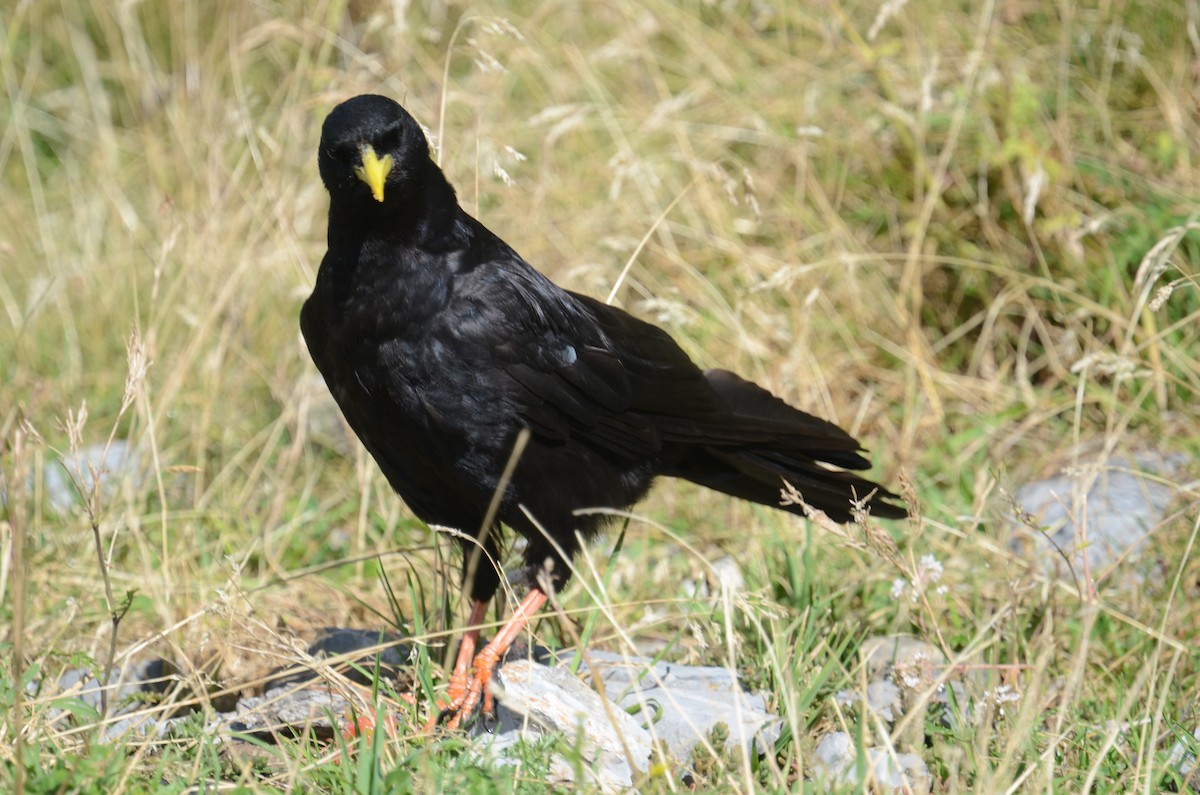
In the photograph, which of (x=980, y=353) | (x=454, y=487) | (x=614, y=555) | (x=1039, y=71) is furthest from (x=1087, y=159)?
(x=454, y=487)

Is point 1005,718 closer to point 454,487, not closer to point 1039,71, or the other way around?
point 454,487

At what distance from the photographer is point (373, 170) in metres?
3.05

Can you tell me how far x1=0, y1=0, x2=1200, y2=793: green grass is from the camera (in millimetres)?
3691

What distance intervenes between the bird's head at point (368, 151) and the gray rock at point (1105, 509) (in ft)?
7.21

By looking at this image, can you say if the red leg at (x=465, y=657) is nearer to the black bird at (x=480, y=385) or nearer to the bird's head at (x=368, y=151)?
the black bird at (x=480, y=385)

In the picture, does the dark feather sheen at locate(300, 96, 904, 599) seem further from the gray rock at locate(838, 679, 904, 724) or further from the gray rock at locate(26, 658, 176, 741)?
the gray rock at locate(26, 658, 176, 741)

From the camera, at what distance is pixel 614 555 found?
345 cm

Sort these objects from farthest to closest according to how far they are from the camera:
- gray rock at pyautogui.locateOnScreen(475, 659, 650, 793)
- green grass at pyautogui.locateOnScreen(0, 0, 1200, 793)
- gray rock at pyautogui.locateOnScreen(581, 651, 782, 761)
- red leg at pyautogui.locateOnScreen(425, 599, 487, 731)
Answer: green grass at pyautogui.locateOnScreen(0, 0, 1200, 793)
red leg at pyautogui.locateOnScreen(425, 599, 487, 731)
gray rock at pyautogui.locateOnScreen(581, 651, 782, 761)
gray rock at pyautogui.locateOnScreen(475, 659, 650, 793)

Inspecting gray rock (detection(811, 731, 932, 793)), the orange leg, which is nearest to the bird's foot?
the orange leg

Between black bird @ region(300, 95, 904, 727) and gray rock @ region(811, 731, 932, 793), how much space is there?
63 cm

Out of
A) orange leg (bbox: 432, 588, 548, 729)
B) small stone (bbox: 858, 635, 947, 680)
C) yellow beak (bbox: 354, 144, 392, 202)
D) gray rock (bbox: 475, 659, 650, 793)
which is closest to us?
gray rock (bbox: 475, 659, 650, 793)

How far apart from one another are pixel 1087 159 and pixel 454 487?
→ 3.26 m

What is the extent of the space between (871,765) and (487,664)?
1159 mm

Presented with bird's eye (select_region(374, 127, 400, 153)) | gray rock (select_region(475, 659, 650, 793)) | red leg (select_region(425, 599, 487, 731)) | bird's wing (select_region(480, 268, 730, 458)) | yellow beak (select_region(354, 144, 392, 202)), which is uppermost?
bird's eye (select_region(374, 127, 400, 153))
